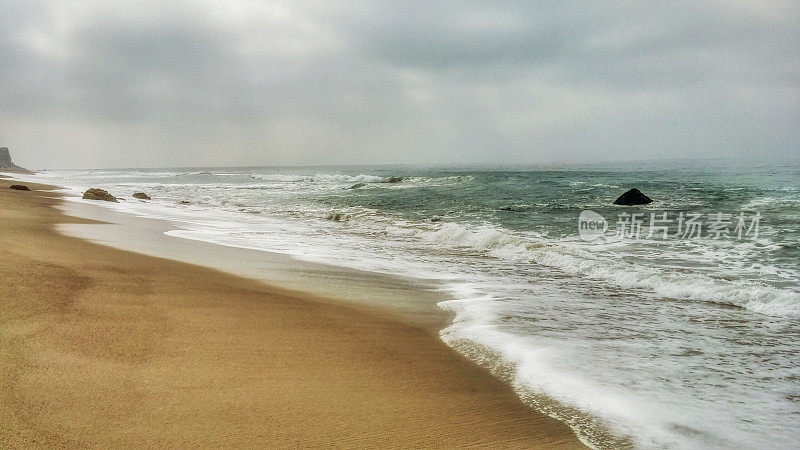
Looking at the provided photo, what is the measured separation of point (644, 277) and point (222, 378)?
6644 millimetres

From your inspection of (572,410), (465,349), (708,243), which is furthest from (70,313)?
(708,243)

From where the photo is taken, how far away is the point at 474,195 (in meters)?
26.3

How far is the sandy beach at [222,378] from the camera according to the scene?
7.43ft

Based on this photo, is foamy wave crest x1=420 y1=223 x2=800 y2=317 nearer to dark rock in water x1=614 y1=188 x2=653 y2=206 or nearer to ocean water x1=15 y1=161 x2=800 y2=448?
ocean water x1=15 y1=161 x2=800 y2=448

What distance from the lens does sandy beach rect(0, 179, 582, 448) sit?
7.43 feet

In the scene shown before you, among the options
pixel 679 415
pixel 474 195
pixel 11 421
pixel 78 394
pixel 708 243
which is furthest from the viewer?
pixel 474 195

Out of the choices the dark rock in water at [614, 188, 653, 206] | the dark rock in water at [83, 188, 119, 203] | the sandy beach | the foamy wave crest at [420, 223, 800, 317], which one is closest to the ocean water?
the foamy wave crest at [420, 223, 800, 317]

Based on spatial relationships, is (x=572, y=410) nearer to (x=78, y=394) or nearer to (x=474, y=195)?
(x=78, y=394)

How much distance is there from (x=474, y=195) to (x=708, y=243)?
16144 millimetres

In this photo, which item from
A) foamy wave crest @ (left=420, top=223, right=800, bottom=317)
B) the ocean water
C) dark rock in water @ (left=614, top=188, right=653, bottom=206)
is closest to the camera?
the ocean water

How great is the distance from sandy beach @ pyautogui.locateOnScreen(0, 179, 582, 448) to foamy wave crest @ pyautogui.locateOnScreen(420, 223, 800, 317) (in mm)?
4403

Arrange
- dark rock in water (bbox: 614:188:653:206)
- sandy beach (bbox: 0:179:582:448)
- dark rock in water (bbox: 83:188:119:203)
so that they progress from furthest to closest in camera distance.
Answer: dark rock in water (bbox: 83:188:119:203) < dark rock in water (bbox: 614:188:653:206) < sandy beach (bbox: 0:179:582:448)

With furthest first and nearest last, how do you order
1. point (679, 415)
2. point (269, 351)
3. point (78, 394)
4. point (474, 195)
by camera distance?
point (474, 195) → point (269, 351) → point (679, 415) → point (78, 394)

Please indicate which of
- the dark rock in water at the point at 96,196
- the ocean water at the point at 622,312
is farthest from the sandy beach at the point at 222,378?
the dark rock in water at the point at 96,196
